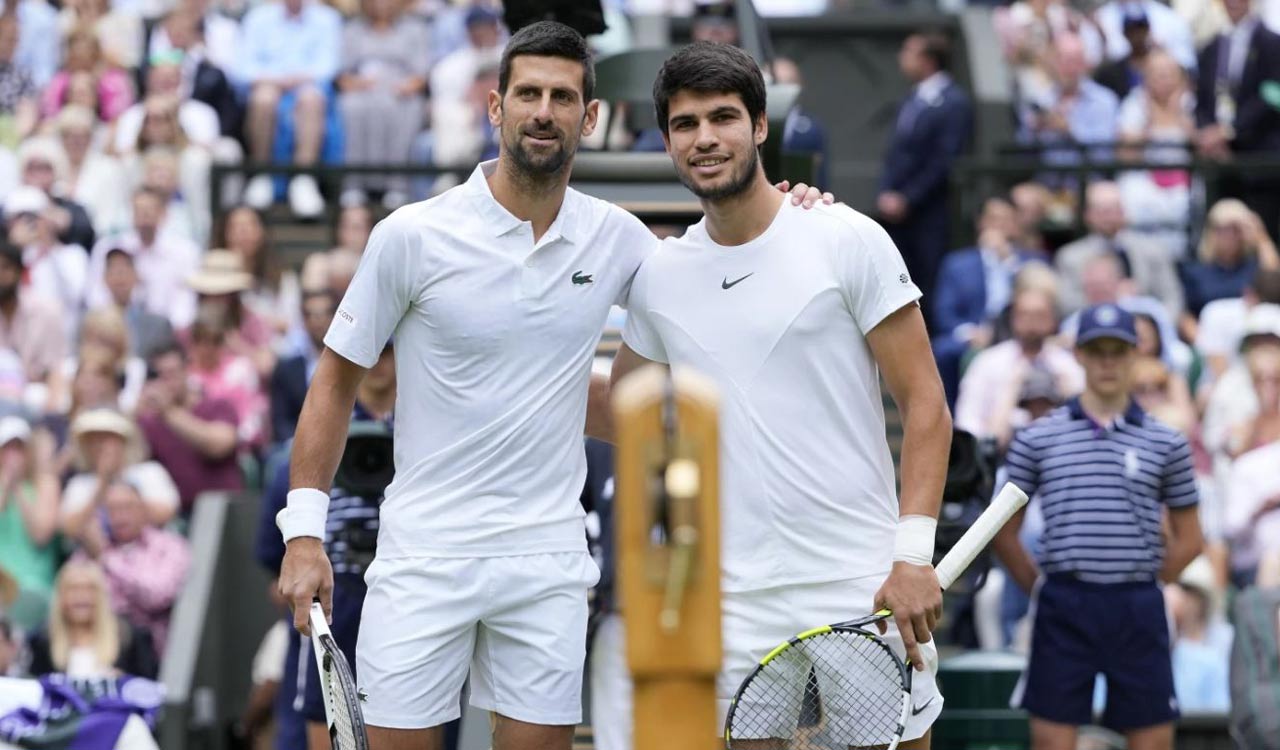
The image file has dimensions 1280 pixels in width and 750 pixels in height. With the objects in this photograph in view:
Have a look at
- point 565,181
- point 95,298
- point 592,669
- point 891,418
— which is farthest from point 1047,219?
point 565,181

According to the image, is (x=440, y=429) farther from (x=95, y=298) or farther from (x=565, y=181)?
(x=95, y=298)

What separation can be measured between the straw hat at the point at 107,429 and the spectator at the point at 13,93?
404 centimetres

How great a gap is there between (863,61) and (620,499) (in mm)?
14084

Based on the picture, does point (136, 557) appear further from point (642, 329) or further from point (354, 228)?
point (642, 329)

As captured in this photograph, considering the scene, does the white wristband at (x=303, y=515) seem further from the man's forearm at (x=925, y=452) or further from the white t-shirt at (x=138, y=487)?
the white t-shirt at (x=138, y=487)

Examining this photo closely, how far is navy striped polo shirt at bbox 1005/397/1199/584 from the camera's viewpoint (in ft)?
29.3

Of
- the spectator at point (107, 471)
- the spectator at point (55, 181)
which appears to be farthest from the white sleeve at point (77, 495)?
the spectator at point (55, 181)

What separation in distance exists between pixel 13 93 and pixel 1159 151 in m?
7.00

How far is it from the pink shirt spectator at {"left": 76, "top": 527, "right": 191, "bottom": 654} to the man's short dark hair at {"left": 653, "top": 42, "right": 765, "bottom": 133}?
621 centimetres

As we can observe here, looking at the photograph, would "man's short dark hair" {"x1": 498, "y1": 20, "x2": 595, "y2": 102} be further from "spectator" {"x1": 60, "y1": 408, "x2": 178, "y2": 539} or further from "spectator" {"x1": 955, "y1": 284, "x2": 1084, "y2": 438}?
"spectator" {"x1": 60, "y1": 408, "x2": 178, "y2": 539}

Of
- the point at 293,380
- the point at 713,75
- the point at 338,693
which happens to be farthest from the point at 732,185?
the point at 293,380

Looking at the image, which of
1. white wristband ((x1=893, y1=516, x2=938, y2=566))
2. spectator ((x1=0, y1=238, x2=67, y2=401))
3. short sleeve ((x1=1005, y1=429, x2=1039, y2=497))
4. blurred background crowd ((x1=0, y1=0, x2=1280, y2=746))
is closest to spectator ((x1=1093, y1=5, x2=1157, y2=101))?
blurred background crowd ((x1=0, y1=0, x2=1280, y2=746))

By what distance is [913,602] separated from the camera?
580 cm

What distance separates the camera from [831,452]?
6074 millimetres
